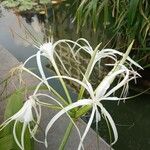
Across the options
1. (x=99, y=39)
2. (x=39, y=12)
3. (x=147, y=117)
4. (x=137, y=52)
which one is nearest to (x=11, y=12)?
(x=39, y=12)

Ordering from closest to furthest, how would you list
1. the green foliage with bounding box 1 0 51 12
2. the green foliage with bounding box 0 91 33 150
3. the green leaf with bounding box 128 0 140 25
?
the green foliage with bounding box 0 91 33 150 → the green leaf with bounding box 128 0 140 25 → the green foliage with bounding box 1 0 51 12

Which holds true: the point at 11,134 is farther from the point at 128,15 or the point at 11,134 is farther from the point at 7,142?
the point at 128,15

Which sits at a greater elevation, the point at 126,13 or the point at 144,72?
the point at 126,13

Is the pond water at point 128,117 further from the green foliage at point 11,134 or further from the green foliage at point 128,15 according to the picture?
the green foliage at point 11,134

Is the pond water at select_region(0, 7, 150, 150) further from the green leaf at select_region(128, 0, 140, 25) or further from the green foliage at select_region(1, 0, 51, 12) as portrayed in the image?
the green foliage at select_region(1, 0, 51, 12)

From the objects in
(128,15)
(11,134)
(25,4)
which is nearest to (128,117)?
(128,15)

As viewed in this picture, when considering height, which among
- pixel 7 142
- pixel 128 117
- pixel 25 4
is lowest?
pixel 128 117

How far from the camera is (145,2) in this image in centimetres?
221

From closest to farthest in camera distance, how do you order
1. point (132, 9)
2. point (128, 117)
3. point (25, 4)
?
point (132, 9) < point (128, 117) < point (25, 4)

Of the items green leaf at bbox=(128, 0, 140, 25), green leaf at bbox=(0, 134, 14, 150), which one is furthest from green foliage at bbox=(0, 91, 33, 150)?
green leaf at bbox=(128, 0, 140, 25)

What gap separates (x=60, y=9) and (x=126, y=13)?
1654 millimetres

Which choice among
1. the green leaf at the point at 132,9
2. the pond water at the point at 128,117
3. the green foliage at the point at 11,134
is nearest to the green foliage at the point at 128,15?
the green leaf at the point at 132,9

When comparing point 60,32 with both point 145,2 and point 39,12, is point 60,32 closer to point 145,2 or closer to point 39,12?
point 39,12

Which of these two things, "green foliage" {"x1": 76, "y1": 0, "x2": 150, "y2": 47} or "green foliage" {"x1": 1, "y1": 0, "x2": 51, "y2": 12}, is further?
"green foliage" {"x1": 1, "y1": 0, "x2": 51, "y2": 12}
